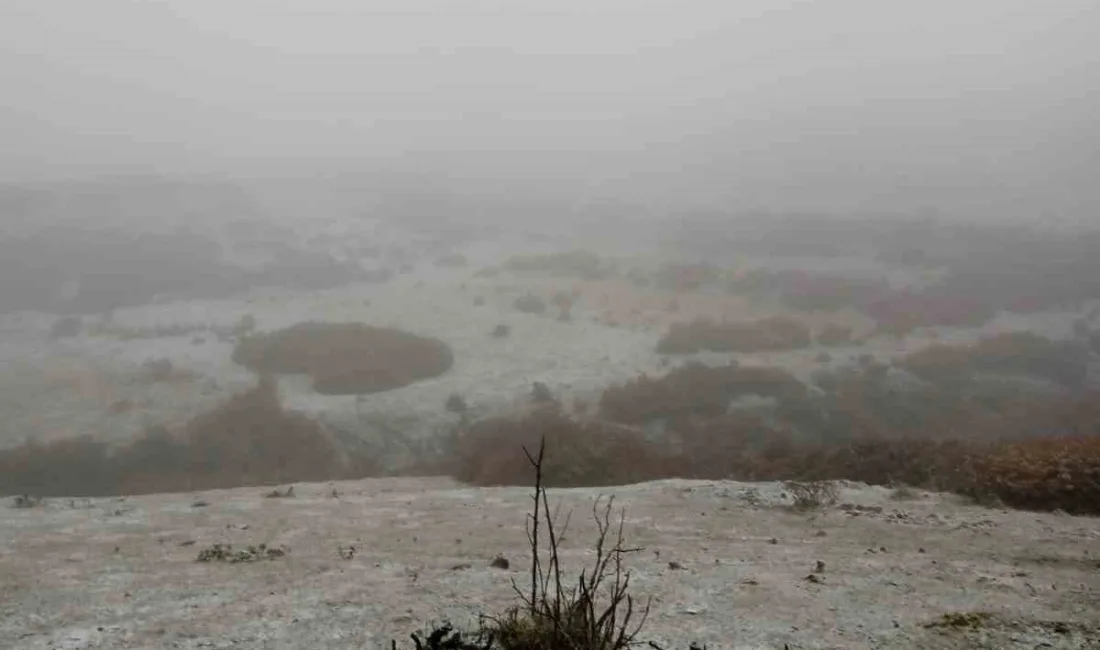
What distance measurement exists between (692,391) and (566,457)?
666 cm

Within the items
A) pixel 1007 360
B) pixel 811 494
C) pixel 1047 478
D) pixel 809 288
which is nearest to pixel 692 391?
pixel 811 494

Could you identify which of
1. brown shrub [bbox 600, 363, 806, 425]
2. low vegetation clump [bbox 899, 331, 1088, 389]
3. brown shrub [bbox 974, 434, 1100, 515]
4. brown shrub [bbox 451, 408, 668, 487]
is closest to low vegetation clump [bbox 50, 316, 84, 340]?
brown shrub [bbox 451, 408, 668, 487]

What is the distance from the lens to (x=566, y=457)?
12891 millimetres

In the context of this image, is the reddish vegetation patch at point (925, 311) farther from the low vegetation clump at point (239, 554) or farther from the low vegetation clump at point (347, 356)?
the low vegetation clump at point (239, 554)

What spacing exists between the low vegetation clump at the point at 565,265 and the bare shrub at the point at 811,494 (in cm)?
2048

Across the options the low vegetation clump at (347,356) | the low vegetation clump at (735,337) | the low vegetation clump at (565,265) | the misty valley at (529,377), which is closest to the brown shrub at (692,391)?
the misty valley at (529,377)

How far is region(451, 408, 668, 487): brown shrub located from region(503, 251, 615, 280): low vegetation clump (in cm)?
1497

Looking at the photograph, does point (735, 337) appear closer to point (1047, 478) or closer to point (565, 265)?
point (565, 265)

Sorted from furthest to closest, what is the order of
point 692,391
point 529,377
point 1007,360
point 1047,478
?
point 1007,360 → point 529,377 → point 692,391 → point 1047,478

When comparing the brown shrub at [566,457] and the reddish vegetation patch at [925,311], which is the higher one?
the reddish vegetation patch at [925,311]

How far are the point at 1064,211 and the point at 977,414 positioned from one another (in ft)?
65.5

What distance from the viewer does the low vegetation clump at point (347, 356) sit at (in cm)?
2011

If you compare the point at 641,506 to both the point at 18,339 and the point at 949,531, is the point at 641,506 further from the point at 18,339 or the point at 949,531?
the point at 18,339

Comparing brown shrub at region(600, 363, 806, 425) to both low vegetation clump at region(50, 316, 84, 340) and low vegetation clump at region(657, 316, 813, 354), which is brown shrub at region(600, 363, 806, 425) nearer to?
low vegetation clump at region(657, 316, 813, 354)
